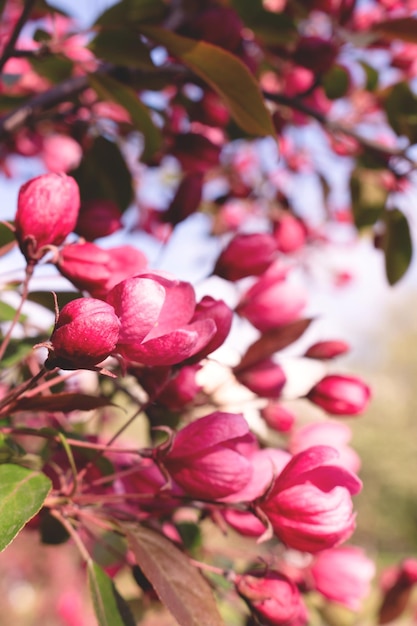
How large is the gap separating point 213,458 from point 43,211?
0.29 meters

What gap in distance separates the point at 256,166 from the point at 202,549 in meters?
1.97

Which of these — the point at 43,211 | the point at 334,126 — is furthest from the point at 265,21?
the point at 43,211

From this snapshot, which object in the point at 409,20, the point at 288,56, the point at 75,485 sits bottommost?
the point at 75,485

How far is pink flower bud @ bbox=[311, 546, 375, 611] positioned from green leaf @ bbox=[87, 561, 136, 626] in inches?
11.0

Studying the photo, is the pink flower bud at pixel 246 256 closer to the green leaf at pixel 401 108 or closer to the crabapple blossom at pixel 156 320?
the crabapple blossom at pixel 156 320

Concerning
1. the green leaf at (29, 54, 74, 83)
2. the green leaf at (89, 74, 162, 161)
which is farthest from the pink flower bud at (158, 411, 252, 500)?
the green leaf at (29, 54, 74, 83)

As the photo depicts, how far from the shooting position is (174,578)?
0.62 m

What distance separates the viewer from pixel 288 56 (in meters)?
1.21

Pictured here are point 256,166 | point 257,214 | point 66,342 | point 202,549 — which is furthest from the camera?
point 256,166

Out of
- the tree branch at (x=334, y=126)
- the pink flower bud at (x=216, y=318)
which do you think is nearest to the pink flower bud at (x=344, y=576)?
the pink flower bud at (x=216, y=318)

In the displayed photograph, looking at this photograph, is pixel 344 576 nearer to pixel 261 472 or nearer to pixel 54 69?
pixel 261 472

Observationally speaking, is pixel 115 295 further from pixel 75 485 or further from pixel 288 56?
pixel 288 56

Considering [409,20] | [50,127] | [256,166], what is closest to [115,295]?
[409,20]

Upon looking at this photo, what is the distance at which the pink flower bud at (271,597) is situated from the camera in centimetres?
66
